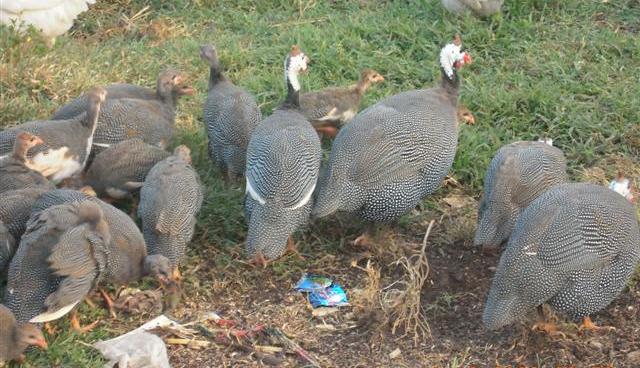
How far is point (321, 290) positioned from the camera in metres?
5.02

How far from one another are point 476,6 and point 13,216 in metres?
3.68

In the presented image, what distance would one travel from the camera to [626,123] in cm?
636

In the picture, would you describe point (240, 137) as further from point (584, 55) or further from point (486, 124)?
point (584, 55)

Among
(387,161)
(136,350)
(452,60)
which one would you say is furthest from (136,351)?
(452,60)

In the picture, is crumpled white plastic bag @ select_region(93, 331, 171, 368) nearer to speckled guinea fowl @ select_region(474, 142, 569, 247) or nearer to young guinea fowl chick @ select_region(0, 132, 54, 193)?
young guinea fowl chick @ select_region(0, 132, 54, 193)

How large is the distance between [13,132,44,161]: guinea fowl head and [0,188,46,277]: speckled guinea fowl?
0.31 meters

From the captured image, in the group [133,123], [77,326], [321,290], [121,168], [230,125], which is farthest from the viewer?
[133,123]

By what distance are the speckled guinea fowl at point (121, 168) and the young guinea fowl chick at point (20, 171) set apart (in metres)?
0.28

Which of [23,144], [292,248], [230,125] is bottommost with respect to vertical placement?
[292,248]

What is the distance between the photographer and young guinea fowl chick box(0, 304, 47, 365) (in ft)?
13.7

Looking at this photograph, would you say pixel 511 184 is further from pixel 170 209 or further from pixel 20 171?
pixel 20 171

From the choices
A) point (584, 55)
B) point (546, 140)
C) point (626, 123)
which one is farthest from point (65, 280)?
point (584, 55)

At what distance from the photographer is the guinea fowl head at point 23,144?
17.4 feet

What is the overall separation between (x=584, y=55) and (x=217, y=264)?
3.16 meters
